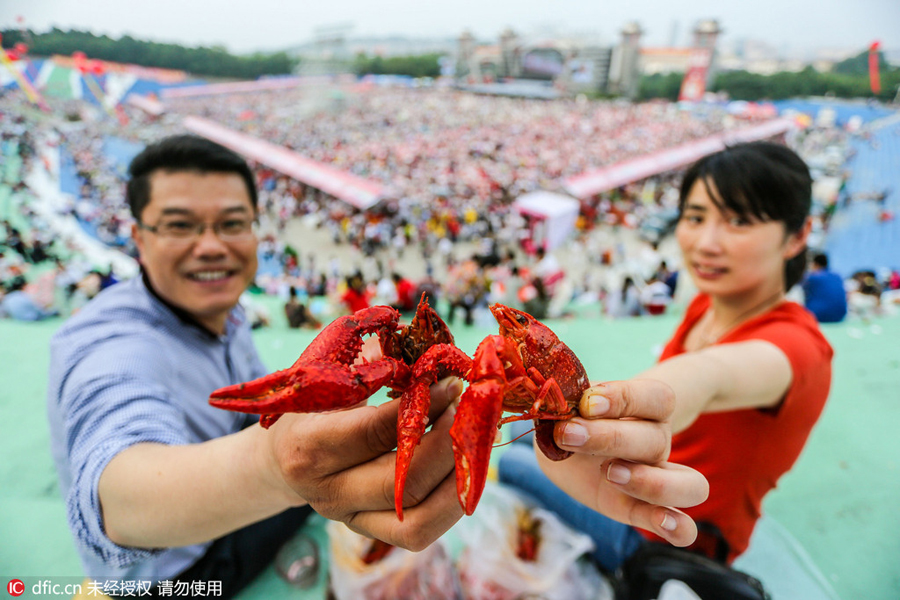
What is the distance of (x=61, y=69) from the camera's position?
1944 centimetres

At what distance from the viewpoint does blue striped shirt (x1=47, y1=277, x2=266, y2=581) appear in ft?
4.30

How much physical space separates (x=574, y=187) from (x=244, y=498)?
18.2 metres

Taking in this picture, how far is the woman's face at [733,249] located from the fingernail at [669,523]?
1.29 metres

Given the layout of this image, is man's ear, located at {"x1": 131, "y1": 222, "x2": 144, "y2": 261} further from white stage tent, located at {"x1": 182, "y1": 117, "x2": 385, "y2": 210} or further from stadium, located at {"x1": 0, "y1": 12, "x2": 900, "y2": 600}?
white stage tent, located at {"x1": 182, "y1": 117, "x2": 385, "y2": 210}

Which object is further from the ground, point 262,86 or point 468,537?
point 262,86

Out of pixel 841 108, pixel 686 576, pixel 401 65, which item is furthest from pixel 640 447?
pixel 401 65

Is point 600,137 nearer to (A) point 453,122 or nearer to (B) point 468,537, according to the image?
(A) point 453,122

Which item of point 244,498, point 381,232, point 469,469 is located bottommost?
point 381,232

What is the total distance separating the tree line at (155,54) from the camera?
1114 centimetres

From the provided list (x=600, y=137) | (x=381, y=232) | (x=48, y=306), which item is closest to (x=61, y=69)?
(x=381, y=232)

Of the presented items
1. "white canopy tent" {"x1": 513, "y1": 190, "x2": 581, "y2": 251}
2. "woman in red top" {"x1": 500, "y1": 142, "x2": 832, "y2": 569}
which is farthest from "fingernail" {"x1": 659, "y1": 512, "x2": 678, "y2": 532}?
"white canopy tent" {"x1": 513, "y1": 190, "x2": 581, "y2": 251}

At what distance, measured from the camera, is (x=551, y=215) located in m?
13.7

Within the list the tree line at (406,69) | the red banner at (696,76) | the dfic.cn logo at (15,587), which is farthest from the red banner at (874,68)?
the red banner at (696,76)

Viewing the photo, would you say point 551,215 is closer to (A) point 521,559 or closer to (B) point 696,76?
(A) point 521,559
